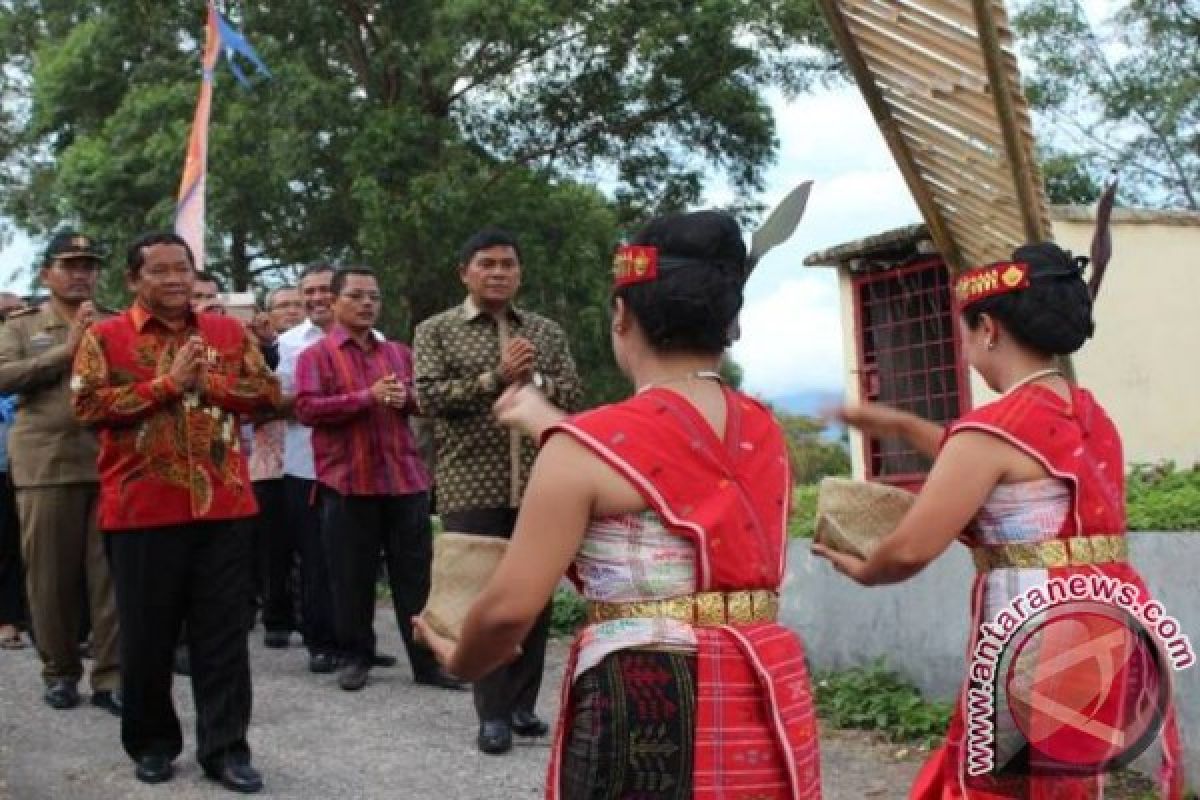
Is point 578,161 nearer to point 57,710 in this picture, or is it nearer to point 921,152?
point 57,710

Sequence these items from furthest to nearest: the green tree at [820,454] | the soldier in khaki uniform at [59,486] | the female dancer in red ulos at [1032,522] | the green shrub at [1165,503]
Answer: the green tree at [820,454], the soldier in khaki uniform at [59,486], the green shrub at [1165,503], the female dancer in red ulos at [1032,522]

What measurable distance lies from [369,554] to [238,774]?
75.0 inches

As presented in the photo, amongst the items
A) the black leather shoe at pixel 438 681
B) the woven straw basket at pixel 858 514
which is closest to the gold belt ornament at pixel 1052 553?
the woven straw basket at pixel 858 514

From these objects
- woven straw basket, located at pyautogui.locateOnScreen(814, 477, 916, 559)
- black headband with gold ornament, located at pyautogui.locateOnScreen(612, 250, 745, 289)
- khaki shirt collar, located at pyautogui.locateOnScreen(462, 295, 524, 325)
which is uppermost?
khaki shirt collar, located at pyautogui.locateOnScreen(462, 295, 524, 325)

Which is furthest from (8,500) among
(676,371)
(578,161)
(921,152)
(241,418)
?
(578,161)

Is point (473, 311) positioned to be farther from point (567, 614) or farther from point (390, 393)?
point (567, 614)

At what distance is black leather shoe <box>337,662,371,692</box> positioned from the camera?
24.1 feet

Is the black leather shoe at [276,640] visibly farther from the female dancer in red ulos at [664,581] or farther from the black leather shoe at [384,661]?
the female dancer in red ulos at [664,581]

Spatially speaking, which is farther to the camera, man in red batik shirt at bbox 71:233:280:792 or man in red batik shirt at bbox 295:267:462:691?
man in red batik shirt at bbox 295:267:462:691

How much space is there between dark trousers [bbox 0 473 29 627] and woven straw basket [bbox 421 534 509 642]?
669 cm

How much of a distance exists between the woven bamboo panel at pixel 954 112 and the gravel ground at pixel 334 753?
242 centimetres

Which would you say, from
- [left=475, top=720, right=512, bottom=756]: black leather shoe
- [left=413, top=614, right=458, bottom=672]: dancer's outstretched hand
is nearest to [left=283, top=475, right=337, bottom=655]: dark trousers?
[left=475, top=720, right=512, bottom=756]: black leather shoe

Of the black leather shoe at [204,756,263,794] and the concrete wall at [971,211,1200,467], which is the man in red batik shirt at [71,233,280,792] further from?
the concrete wall at [971,211,1200,467]

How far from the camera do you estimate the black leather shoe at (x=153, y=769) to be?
5570mm
